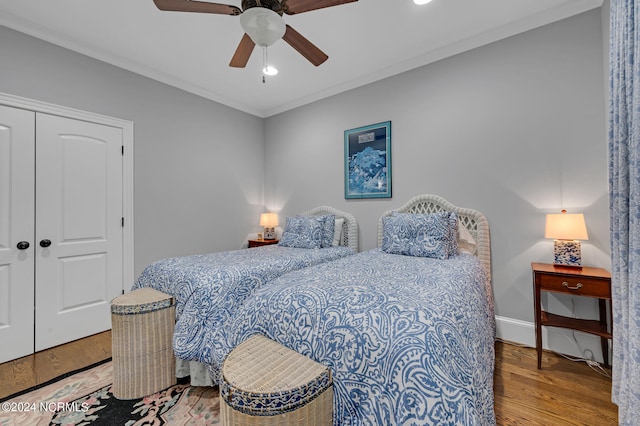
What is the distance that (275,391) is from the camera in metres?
1.02

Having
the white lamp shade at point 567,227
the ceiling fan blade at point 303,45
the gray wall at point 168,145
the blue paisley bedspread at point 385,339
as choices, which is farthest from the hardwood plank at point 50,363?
the white lamp shade at point 567,227

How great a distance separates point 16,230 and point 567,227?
4.50 meters

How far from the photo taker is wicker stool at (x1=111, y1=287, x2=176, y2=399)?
5.90 feet

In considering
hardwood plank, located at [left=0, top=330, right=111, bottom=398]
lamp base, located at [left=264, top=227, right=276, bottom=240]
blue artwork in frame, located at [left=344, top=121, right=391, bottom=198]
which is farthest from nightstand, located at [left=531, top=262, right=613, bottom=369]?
hardwood plank, located at [left=0, top=330, right=111, bottom=398]

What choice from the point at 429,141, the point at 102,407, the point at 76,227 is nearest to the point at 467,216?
the point at 429,141

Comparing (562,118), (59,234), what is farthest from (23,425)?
(562,118)

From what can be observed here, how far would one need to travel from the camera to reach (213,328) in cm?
179

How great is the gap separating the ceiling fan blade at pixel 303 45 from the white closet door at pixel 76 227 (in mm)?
2209

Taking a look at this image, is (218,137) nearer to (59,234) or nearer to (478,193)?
(59,234)

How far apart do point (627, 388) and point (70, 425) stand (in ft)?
9.60

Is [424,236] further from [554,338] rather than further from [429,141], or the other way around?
[554,338]

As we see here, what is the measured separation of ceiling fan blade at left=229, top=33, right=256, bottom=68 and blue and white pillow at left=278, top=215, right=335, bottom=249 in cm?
176

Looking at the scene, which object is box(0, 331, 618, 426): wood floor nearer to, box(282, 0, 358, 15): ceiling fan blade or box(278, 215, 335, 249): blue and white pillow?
box(278, 215, 335, 249): blue and white pillow

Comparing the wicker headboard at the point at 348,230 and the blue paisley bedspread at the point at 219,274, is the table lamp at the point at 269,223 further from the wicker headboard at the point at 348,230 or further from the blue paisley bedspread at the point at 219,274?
the blue paisley bedspread at the point at 219,274
